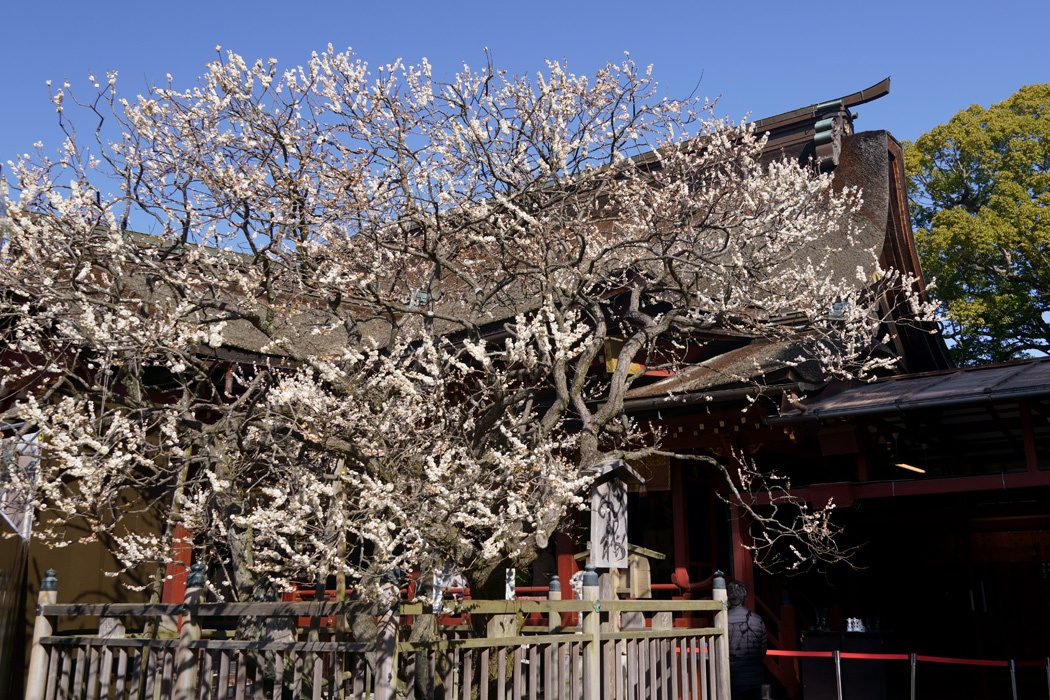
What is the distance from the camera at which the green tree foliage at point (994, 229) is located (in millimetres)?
20391

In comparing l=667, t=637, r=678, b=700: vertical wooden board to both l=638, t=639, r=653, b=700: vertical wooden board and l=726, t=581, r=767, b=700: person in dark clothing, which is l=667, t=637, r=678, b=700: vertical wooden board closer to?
l=638, t=639, r=653, b=700: vertical wooden board

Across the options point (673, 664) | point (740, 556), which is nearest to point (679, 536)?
point (740, 556)

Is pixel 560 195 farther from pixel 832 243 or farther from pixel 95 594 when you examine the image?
pixel 95 594

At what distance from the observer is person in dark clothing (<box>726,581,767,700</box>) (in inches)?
309

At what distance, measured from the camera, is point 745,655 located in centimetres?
786

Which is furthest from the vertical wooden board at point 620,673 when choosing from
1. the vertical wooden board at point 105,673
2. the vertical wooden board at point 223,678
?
the vertical wooden board at point 105,673

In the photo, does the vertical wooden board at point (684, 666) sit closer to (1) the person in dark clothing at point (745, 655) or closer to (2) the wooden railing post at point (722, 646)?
(2) the wooden railing post at point (722, 646)

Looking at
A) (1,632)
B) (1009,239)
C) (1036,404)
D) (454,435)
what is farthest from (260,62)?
(1009,239)

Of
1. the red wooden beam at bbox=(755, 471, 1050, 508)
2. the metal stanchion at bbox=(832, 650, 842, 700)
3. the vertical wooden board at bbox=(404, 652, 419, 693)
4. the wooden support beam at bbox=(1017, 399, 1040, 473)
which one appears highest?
the wooden support beam at bbox=(1017, 399, 1040, 473)

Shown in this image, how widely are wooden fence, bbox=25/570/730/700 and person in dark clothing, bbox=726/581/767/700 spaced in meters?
0.83

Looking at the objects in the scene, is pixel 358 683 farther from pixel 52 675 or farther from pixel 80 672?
pixel 52 675

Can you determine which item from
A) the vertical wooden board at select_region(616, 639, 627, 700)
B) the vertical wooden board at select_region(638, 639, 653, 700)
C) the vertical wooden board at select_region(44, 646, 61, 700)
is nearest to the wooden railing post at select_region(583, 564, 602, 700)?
the vertical wooden board at select_region(616, 639, 627, 700)

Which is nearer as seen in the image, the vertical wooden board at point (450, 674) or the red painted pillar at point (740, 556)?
the vertical wooden board at point (450, 674)

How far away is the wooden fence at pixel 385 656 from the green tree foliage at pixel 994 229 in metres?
16.8
